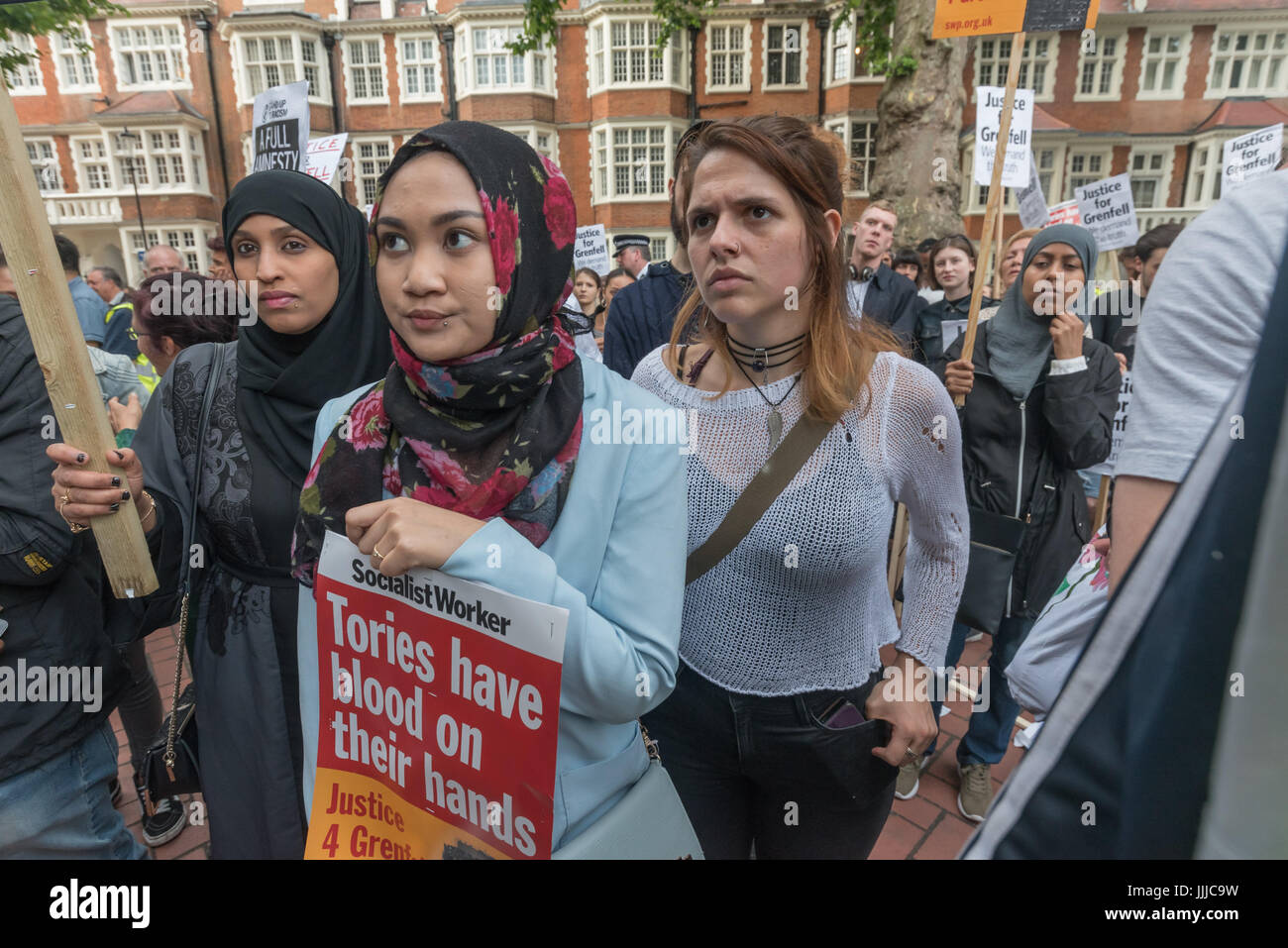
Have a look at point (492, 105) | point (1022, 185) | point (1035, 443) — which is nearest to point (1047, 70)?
point (492, 105)

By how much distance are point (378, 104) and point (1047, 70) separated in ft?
73.3

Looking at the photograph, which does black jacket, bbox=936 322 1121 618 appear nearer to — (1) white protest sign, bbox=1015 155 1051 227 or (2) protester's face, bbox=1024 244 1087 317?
(2) protester's face, bbox=1024 244 1087 317

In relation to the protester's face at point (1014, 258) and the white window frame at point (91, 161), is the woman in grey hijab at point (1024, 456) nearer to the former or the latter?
the protester's face at point (1014, 258)

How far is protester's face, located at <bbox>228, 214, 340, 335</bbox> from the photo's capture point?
1.67m

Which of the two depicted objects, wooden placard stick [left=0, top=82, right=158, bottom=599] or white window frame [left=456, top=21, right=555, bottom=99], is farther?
white window frame [left=456, top=21, right=555, bottom=99]

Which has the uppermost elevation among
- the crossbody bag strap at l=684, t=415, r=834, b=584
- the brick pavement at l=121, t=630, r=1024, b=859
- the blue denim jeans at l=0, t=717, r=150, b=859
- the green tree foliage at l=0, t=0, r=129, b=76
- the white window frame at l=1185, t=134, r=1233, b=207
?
the green tree foliage at l=0, t=0, r=129, b=76

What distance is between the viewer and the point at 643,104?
22.5 meters

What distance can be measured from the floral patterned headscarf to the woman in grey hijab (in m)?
2.38

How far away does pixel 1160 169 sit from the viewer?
22438 millimetres

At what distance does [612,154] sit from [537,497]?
79.5 ft

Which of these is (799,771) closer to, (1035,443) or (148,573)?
(148,573)

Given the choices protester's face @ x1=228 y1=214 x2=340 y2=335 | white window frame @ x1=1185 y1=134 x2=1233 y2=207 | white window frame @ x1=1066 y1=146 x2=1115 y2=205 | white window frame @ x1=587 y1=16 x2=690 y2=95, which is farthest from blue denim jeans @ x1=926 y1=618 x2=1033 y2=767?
white window frame @ x1=1185 y1=134 x2=1233 y2=207

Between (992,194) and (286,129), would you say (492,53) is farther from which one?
(992,194)

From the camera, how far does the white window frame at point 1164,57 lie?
21.4 m
